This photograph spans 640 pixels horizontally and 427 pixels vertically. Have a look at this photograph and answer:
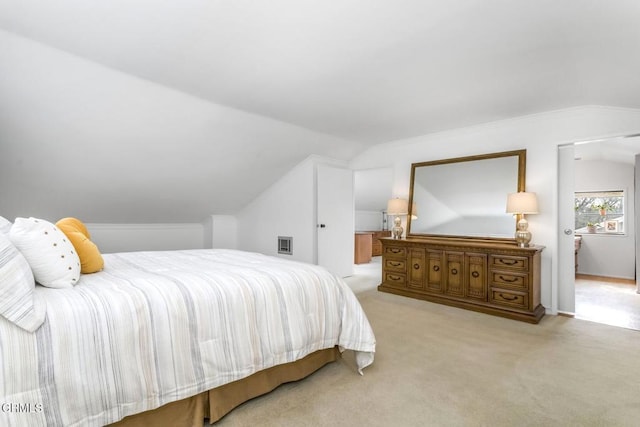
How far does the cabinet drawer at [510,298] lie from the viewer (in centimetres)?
318

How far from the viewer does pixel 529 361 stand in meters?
2.26

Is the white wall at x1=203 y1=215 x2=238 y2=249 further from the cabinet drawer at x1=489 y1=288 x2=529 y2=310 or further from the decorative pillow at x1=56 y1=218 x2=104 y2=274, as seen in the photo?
the cabinet drawer at x1=489 y1=288 x2=529 y2=310

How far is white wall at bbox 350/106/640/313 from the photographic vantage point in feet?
10.3

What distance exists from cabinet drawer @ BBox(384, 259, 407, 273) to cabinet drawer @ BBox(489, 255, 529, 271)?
1.06 metres

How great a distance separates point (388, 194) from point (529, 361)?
5489 millimetres

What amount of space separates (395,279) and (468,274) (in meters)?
0.96

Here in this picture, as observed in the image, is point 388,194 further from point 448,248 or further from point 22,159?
point 22,159

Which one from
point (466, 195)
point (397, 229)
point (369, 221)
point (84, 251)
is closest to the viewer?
point (84, 251)

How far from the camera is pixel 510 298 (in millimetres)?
3268

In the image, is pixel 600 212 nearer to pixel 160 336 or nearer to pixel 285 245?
pixel 285 245

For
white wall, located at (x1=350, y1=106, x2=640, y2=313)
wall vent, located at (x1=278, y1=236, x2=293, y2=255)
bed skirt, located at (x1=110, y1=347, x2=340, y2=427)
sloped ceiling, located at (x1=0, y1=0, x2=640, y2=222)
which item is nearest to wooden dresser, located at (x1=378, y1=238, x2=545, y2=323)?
white wall, located at (x1=350, y1=106, x2=640, y2=313)

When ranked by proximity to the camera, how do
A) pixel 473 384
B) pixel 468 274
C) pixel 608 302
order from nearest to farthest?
pixel 473 384 → pixel 468 274 → pixel 608 302

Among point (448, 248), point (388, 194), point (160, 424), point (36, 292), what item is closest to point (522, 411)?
point (160, 424)

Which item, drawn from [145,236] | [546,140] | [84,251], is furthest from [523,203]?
[145,236]
